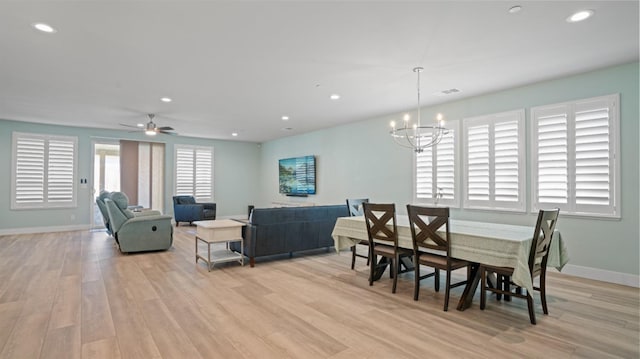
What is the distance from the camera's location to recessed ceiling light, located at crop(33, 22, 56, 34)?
2916mm

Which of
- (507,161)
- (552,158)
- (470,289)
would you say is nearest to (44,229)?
(470,289)

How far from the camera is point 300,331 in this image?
2715 mm

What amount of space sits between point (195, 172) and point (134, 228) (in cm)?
466

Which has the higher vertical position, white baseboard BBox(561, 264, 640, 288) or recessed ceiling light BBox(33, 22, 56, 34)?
recessed ceiling light BBox(33, 22, 56, 34)

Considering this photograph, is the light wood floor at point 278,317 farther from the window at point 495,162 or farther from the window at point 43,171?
the window at point 43,171

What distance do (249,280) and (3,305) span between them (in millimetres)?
2424

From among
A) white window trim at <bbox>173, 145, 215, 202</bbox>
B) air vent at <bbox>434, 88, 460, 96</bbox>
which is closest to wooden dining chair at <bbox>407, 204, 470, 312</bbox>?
air vent at <bbox>434, 88, 460, 96</bbox>

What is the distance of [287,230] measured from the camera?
5090mm

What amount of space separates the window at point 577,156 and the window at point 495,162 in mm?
204

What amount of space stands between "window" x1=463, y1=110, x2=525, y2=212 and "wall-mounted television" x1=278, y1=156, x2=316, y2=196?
4252 mm

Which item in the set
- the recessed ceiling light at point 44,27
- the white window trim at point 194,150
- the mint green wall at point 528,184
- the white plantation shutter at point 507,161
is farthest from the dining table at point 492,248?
the white window trim at point 194,150

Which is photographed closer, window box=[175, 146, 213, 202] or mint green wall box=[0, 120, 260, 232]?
mint green wall box=[0, 120, 260, 232]

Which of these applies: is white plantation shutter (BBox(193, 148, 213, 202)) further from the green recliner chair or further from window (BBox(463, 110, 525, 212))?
window (BBox(463, 110, 525, 212))

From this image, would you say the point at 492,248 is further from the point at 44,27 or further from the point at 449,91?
the point at 44,27
